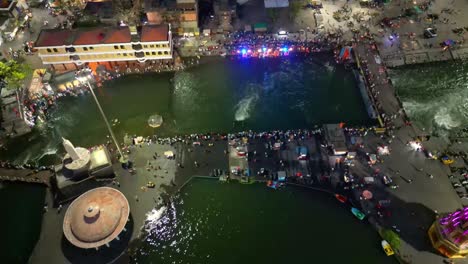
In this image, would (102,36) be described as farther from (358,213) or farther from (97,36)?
(358,213)

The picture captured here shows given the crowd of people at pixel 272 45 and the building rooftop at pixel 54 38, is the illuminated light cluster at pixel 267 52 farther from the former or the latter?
the building rooftop at pixel 54 38

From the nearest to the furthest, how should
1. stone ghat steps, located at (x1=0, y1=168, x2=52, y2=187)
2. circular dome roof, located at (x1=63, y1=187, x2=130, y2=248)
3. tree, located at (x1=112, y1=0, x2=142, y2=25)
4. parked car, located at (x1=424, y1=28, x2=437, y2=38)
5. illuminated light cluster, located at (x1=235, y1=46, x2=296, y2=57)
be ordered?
circular dome roof, located at (x1=63, y1=187, x2=130, y2=248) → stone ghat steps, located at (x1=0, y1=168, x2=52, y2=187) → illuminated light cluster, located at (x1=235, y1=46, x2=296, y2=57) → parked car, located at (x1=424, y1=28, x2=437, y2=38) → tree, located at (x1=112, y1=0, x2=142, y2=25)

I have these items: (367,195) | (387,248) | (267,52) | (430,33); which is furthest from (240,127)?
(430,33)

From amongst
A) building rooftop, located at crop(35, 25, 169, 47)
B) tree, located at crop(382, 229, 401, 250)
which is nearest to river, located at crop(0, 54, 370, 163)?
building rooftop, located at crop(35, 25, 169, 47)

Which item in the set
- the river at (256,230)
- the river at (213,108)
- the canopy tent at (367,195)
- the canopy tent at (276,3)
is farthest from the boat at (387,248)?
the canopy tent at (276,3)

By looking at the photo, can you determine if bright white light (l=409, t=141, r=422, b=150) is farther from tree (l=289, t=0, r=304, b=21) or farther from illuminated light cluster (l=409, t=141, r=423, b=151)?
tree (l=289, t=0, r=304, b=21)
